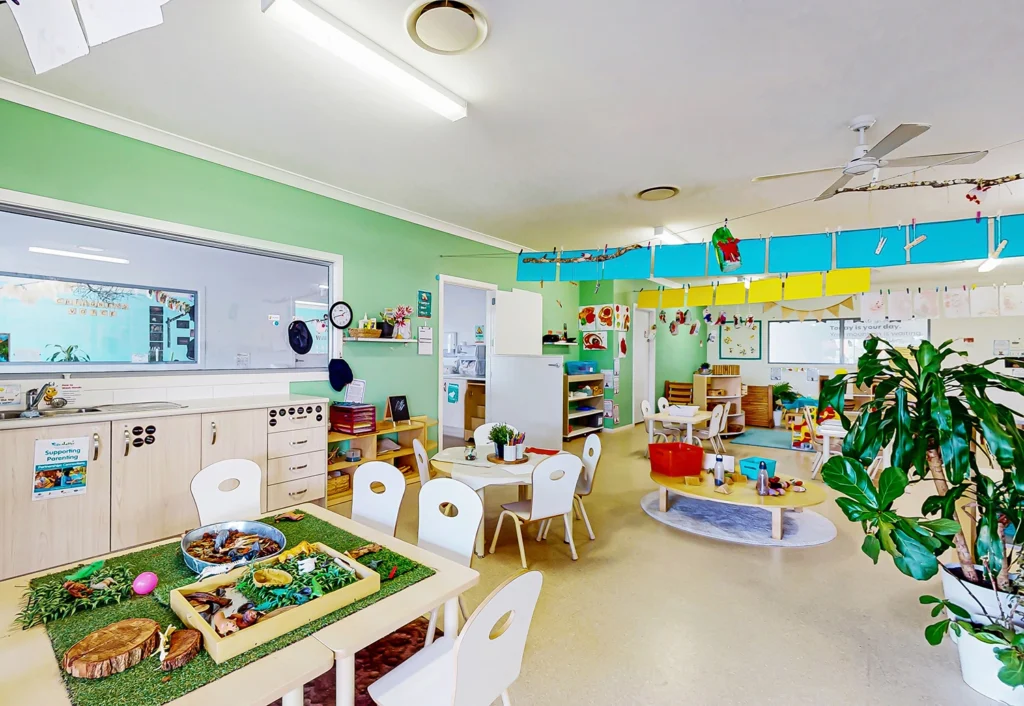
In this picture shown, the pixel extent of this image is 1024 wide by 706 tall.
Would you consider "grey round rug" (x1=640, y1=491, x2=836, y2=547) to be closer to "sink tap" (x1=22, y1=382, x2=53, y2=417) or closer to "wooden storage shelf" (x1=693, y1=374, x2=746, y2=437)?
"wooden storage shelf" (x1=693, y1=374, x2=746, y2=437)

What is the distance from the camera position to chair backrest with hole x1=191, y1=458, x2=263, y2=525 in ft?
6.96

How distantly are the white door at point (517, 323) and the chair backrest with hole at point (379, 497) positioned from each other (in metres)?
3.88

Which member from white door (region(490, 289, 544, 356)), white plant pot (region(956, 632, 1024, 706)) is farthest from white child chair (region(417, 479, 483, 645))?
white door (region(490, 289, 544, 356))

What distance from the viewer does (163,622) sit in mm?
1231

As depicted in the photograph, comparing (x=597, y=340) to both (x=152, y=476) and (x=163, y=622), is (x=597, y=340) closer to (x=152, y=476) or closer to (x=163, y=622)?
(x=152, y=476)

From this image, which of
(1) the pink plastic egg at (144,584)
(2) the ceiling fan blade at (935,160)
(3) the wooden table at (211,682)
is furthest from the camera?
(2) the ceiling fan blade at (935,160)

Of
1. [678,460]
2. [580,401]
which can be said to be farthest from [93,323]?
[580,401]

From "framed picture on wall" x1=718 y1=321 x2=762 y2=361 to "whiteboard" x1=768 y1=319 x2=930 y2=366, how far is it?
0.23 meters

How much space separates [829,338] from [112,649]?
33.5 ft

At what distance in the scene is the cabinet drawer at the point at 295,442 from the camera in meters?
3.43

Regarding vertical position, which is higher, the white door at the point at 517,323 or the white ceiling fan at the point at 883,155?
the white ceiling fan at the point at 883,155

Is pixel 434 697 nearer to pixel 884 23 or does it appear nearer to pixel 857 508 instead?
pixel 857 508

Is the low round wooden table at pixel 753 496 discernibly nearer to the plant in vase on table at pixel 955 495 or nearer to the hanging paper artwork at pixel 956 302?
the plant in vase on table at pixel 955 495

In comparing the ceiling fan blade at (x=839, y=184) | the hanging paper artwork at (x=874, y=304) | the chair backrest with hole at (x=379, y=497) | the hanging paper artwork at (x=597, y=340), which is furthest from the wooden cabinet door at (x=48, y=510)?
the hanging paper artwork at (x=874, y=304)
